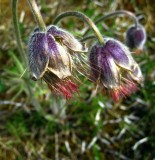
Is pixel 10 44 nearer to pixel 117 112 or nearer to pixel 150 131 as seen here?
pixel 117 112

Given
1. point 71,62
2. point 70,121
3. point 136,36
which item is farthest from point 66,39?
point 70,121

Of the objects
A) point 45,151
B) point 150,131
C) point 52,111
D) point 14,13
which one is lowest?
point 150,131

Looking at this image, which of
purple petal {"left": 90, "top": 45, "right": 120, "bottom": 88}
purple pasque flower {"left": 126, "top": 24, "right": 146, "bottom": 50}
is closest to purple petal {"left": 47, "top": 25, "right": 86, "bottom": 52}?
purple petal {"left": 90, "top": 45, "right": 120, "bottom": 88}

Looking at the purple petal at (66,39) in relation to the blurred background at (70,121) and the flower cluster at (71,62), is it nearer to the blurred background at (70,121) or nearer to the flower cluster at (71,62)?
the flower cluster at (71,62)

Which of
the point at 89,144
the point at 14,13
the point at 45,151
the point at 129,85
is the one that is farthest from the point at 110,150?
the point at 14,13

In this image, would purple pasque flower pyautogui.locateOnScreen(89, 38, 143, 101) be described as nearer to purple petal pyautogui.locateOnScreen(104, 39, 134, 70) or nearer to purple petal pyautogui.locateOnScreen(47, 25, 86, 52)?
purple petal pyautogui.locateOnScreen(104, 39, 134, 70)

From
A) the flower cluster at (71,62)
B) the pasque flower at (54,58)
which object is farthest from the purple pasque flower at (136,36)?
the pasque flower at (54,58)

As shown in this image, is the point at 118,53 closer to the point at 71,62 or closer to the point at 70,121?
the point at 71,62

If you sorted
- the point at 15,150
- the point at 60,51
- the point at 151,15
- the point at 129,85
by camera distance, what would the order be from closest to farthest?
the point at 60,51
the point at 129,85
the point at 15,150
the point at 151,15
